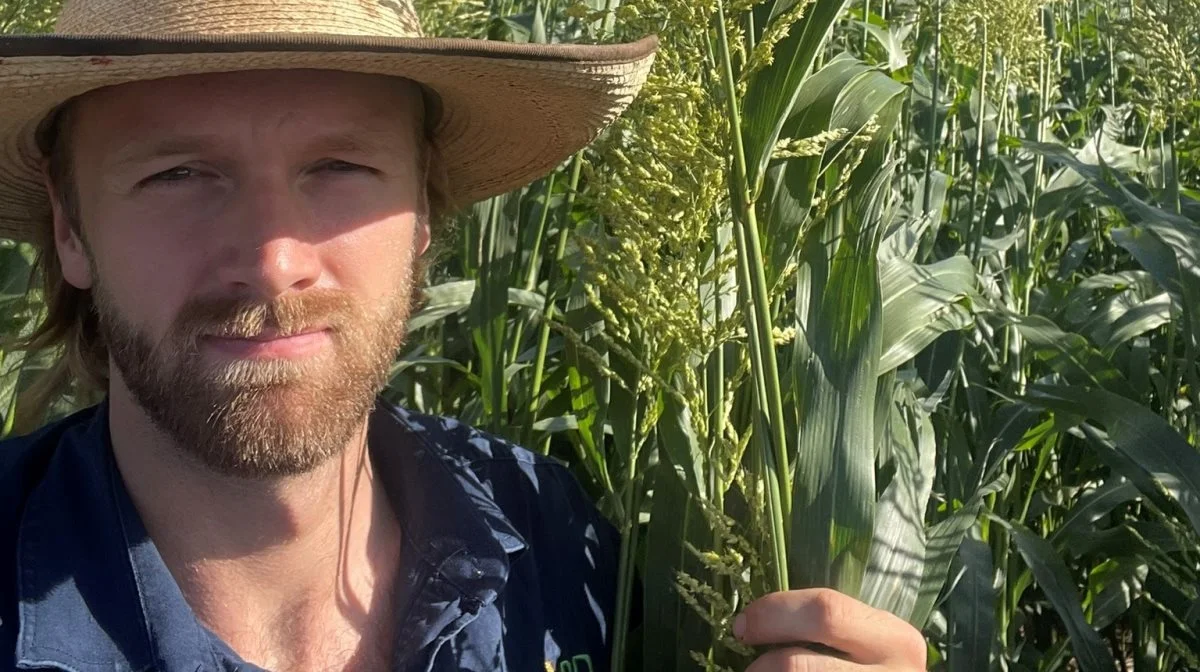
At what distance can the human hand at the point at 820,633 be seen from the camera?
1247 millimetres

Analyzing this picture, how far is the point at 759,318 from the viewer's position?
1.26 meters

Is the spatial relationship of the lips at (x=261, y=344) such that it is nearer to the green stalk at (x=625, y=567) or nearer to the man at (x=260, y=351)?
the man at (x=260, y=351)

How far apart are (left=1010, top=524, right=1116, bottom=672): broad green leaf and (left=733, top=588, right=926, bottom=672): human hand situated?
788mm

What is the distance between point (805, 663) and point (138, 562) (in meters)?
0.75

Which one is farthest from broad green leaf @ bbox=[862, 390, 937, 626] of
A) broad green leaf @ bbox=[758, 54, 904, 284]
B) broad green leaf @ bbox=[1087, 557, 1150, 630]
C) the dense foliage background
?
broad green leaf @ bbox=[1087, 557, 1150, 630]

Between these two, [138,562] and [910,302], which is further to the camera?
[910,302]

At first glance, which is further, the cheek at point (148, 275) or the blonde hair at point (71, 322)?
the blonde hair at point (71, 322)

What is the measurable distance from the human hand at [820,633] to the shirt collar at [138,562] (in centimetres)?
44

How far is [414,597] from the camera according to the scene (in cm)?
160

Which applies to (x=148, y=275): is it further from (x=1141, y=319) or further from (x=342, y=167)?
(x=1141, y=319)

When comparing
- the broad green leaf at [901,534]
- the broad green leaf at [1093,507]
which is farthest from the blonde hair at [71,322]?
the broad green leaf at [1093,507]

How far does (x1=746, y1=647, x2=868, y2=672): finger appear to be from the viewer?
1.24 meters

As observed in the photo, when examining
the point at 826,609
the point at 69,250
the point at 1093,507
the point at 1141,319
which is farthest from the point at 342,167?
the point at 1141,319

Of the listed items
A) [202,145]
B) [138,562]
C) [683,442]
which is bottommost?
[138,562]
